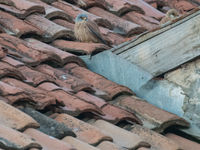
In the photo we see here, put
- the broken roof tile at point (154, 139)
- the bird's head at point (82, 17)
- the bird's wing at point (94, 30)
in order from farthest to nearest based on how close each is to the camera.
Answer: the bird's head at point (82, 17) → the bird's wing at point (94, 30) → the broken roof tile at point (154, 139)

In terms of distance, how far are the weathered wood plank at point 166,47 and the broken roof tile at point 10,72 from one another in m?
1.05

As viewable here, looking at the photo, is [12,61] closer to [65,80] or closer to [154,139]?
[65,80]

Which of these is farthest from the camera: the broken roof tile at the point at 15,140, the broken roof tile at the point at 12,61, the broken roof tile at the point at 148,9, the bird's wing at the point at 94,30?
the broken roof tile at the point at 148,9

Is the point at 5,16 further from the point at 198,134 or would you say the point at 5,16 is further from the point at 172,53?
the point at 198,134

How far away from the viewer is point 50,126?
3.14 m

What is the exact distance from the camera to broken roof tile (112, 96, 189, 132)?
380 cm

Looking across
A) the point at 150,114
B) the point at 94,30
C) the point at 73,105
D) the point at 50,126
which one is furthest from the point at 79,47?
the point at 50,126

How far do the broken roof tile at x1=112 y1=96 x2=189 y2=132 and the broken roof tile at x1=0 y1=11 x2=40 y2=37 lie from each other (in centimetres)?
101

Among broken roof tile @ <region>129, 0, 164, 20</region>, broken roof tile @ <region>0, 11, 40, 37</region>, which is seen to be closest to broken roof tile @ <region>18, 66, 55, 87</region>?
broken roof tile @ <region>0, 11, 40, 37</region>

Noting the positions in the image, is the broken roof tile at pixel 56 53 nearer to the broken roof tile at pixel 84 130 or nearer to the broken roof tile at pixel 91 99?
the broken roof tile at pixel 91 99

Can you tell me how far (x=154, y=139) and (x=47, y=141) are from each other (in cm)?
87

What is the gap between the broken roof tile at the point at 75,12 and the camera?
564 cm

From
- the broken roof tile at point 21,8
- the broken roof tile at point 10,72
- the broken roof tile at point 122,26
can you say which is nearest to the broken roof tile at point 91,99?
the broken roof tile at point 10,72

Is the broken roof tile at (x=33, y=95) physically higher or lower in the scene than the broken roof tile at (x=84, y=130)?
higher
